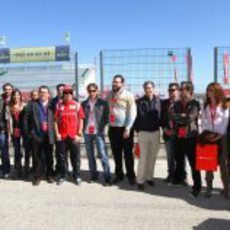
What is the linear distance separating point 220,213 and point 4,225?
2.86 m

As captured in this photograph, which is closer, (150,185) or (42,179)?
(150,185)

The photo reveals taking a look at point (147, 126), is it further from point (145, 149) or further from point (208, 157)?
point (208, 157)

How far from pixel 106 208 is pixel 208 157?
5.74ft

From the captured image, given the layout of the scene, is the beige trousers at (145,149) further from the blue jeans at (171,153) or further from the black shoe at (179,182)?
the black shoe at (179,182)

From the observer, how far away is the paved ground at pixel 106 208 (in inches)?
220

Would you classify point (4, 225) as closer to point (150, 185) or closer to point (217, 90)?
point (150, 185)

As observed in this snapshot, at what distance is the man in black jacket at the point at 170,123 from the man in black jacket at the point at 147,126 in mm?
126

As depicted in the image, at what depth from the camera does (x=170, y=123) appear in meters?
7.53

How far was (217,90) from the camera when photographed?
6629mm

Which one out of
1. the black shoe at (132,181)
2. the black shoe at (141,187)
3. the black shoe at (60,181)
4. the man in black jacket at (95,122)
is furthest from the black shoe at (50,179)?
the black shoe at (141,187)

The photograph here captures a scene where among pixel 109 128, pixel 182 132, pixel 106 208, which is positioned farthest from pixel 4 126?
pixel 182 132

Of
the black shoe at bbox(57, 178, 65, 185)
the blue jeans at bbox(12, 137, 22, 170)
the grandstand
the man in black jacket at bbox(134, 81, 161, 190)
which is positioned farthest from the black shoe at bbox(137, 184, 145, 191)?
the grandstand

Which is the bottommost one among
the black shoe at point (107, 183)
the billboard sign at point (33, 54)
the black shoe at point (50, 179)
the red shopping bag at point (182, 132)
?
the black shoe at point (107, 183)

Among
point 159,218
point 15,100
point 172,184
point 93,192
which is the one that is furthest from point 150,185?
point 15,100
